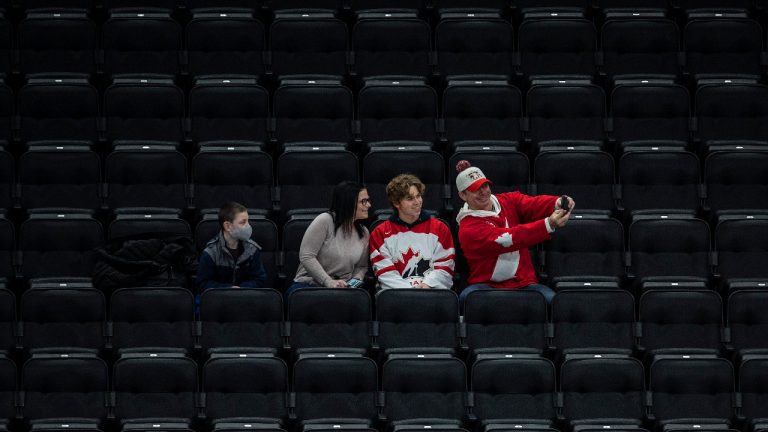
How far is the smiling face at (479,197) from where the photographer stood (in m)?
8.62

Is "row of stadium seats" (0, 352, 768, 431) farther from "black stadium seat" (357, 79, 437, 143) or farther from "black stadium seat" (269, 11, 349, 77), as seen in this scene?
"black stadium seat" (269, 11, 349, 77)

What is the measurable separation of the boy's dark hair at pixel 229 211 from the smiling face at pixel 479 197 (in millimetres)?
1204

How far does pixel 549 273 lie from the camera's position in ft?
29.3

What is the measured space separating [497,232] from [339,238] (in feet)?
2.86

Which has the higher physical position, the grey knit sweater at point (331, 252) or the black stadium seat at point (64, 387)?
the grey knit sweater at point (331, 252)

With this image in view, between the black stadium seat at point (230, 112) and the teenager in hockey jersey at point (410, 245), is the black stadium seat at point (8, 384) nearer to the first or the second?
the teenager in hockey jersey at point (410, 245)

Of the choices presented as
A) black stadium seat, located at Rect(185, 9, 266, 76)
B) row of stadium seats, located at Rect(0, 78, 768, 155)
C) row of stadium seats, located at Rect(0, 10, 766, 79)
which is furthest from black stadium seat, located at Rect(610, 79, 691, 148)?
black stadium seat, located at Rect(185, 9, 266, 76)

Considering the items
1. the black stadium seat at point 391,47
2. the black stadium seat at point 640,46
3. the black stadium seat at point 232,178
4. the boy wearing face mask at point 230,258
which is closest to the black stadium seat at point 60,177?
the black stadium seat at point 232,178

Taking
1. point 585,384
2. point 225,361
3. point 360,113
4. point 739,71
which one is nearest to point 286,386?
point 225,361

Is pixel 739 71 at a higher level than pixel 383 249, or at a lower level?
higher

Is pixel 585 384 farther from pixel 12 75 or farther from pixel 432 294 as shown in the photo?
pixel 12 75

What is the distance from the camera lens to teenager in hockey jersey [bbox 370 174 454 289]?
28.2 ft

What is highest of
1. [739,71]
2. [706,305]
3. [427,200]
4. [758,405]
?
[739,71]

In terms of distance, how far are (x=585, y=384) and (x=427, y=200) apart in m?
1.64
